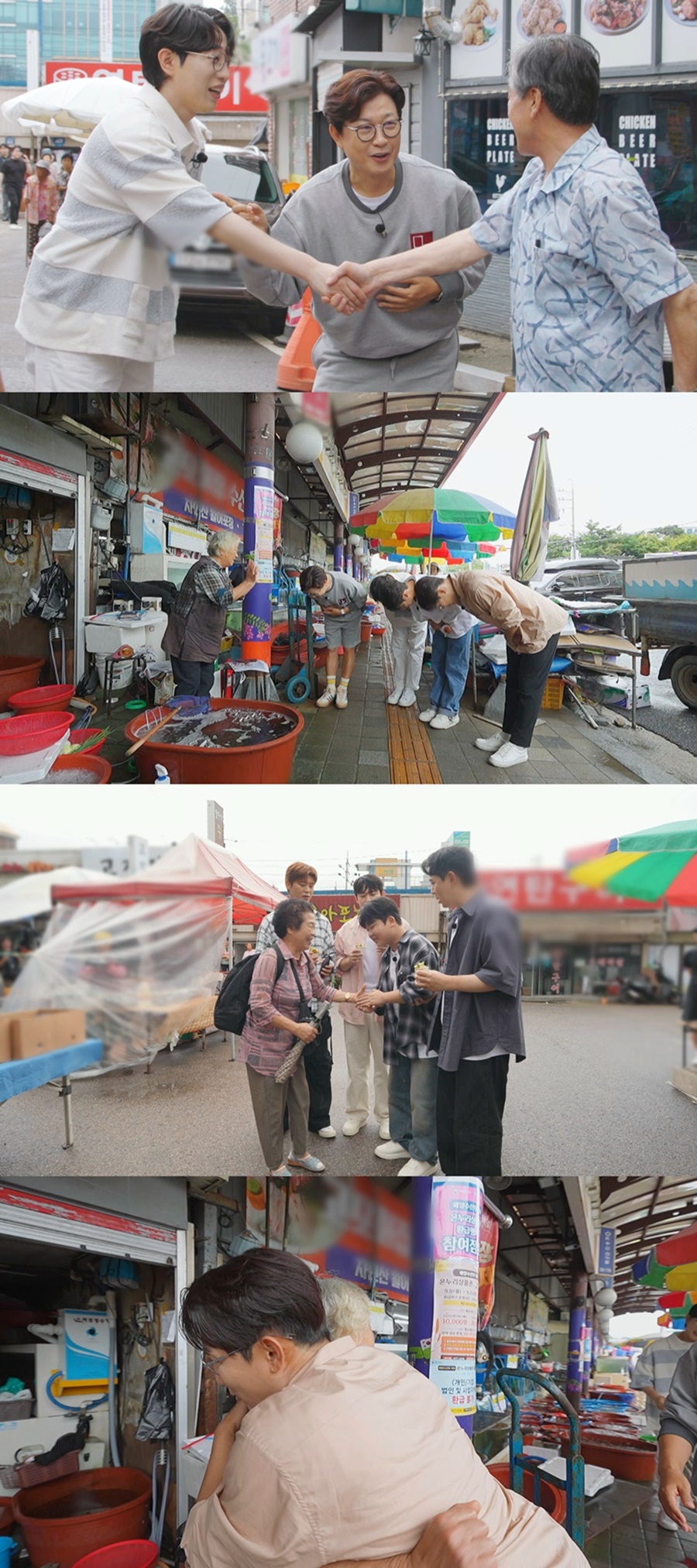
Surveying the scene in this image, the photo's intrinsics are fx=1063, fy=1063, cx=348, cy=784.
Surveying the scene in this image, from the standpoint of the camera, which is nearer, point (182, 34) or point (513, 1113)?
point (182, 34)

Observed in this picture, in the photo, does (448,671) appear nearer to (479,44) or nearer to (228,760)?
(228,760)

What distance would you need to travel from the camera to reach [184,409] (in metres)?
1.87

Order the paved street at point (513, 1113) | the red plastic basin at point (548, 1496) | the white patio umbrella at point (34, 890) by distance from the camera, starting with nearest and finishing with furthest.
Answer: the white patio umbrella at point (34, 890), the paved street at point (513, 1113), the red plastic basin at point (548, 1496)

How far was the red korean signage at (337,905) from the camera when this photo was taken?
2.20 metres

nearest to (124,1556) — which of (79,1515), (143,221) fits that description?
(79,1515)

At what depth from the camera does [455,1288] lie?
104 inches

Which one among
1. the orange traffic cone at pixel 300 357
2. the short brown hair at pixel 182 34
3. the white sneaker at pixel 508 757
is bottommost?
the white sneaker at pixel 508 757

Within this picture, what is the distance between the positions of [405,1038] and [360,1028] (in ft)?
0.33

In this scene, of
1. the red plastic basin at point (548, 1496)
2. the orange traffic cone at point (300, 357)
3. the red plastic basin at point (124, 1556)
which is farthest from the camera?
the red plastic basin at point (548, 1496)

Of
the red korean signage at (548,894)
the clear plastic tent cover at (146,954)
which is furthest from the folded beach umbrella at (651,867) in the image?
the clear plastic tent cover at (146,954)

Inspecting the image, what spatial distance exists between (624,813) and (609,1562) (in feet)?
8.00

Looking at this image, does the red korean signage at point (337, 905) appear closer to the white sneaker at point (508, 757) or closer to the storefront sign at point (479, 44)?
the white sneaker at point (508, 757)

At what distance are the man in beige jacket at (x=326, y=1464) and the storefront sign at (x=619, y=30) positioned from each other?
7.10 ft

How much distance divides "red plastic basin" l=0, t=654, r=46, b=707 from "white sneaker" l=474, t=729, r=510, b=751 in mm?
848
